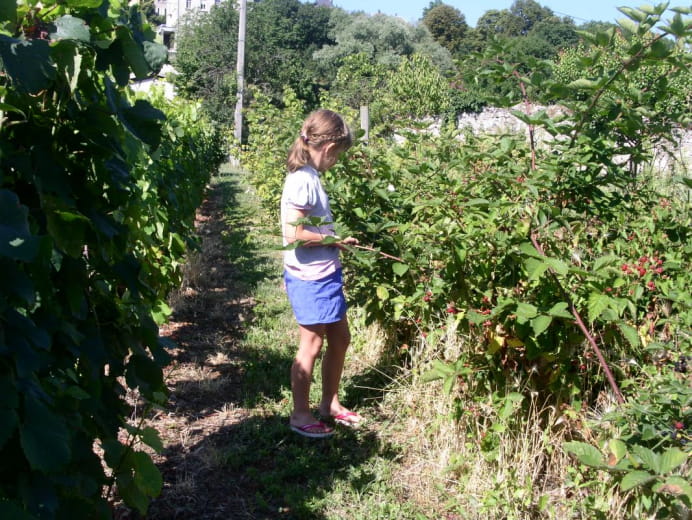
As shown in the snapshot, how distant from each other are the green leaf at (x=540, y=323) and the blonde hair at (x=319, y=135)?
4.74 feet

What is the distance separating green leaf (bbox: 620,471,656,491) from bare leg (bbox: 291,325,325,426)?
71.6 inches

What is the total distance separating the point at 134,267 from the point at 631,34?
6.06 ft

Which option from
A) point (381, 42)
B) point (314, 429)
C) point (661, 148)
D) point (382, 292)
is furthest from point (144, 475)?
point (381, 42)

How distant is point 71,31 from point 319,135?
6.23 ft

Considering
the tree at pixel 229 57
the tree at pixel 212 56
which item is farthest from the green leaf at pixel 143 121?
the tree at pixel 229 57

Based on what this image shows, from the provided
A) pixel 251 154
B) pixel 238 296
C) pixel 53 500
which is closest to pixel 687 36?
pixel 53 500

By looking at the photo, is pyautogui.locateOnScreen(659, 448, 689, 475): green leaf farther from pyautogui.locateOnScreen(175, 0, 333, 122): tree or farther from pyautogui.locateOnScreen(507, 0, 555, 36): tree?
pyautogui.locateOnScreen(507, 0, 555, 36): tree

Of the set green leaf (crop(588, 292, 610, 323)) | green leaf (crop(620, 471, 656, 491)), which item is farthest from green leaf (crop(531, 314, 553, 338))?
green leaf (crop(620, 471, 656, 491))

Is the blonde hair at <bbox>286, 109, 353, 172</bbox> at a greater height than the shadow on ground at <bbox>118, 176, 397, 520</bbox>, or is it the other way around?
the blonde hair at <bbox>286, 109, 353, 172</bbox>

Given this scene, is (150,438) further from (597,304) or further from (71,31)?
(597,304)

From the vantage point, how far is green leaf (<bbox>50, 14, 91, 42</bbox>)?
1.49 meters

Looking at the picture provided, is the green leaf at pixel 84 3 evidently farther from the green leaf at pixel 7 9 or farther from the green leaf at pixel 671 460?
the green leaf at pixel 671 460

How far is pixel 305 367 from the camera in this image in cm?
351

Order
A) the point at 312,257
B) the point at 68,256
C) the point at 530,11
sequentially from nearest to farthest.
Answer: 1. the point at 68,256
2. the point at 312,257
3. the point at 530,11
